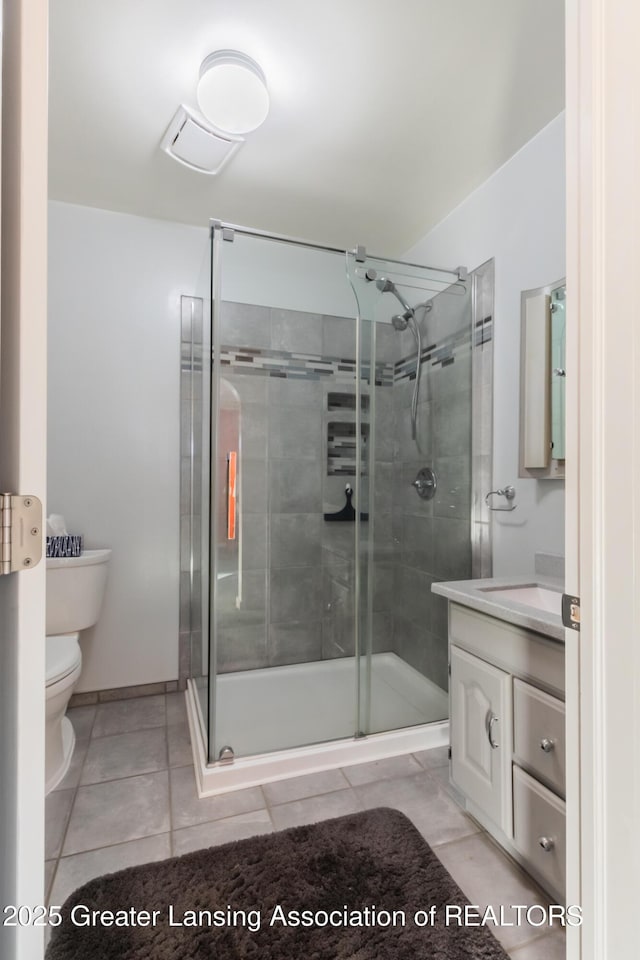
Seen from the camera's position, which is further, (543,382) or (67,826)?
(543,382)

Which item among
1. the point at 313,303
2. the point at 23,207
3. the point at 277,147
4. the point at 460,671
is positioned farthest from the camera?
the point at 313,303

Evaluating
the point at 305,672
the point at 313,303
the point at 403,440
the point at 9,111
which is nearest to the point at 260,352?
the point at 313,303

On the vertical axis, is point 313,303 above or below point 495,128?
below

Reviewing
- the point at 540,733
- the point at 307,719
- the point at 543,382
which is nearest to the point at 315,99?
the point at 543,382

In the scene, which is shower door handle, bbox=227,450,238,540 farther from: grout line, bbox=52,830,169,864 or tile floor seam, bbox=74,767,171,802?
grout line, bbox=52,830,169,864

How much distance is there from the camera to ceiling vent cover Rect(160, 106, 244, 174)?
5.75ft

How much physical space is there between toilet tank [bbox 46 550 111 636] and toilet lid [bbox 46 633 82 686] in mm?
110

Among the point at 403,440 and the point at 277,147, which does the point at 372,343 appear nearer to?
the point at 403,440

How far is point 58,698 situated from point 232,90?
7.20 feet

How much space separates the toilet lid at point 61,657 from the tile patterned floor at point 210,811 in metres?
0.44

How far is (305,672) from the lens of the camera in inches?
100

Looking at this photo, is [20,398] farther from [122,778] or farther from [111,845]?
[122,778]

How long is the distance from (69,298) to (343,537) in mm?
1864

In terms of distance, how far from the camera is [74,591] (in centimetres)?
211
